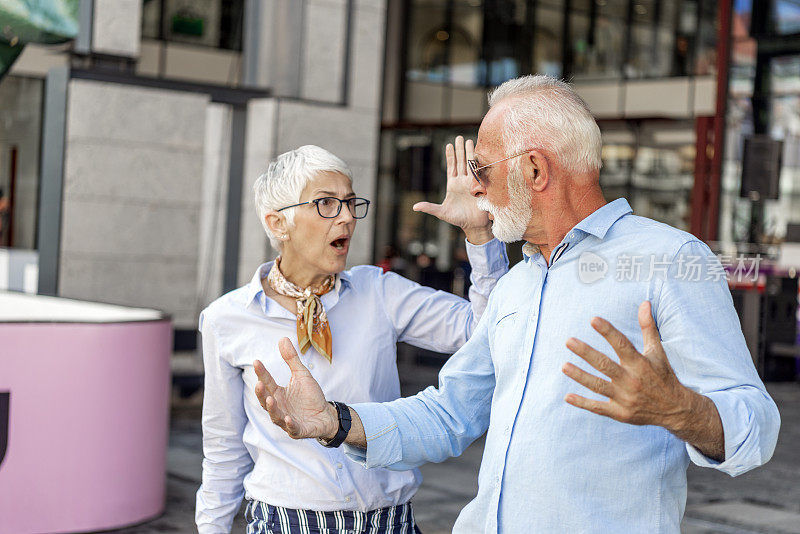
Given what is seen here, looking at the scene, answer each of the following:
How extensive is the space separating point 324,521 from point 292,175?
885 mm

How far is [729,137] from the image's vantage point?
63.3 feet

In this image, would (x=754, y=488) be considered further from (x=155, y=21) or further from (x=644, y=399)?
(x=155, y=21)

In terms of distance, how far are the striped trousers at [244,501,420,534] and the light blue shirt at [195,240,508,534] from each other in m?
0.02

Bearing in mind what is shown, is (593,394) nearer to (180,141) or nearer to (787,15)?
(180,141)

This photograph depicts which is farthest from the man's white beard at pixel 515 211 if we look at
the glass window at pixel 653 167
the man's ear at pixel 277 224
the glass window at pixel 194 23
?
the glass window at pixel 194 23

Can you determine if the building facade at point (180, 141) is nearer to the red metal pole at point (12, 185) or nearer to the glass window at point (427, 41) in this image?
the red metal pole at point (12, 185)

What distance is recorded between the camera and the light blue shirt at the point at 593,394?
181 centimetres

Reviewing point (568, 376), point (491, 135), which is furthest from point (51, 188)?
point (568, 376)

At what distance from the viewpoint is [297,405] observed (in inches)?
85.0

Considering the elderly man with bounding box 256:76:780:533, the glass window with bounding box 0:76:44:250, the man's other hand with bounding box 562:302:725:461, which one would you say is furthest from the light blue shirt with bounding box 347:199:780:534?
the glass window with bounding box 0:76:44:250

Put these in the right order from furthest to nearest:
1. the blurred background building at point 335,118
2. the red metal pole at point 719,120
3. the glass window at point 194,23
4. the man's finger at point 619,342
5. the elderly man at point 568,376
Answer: the glass window at point 194,23
the red metal pole at point 719,120
the blurred background building at point 335,118
the elderly man at point 568,376
the man's finger at point 619,342

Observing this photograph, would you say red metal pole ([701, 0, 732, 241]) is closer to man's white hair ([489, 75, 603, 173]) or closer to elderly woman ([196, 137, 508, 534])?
elderly woman ([196, 137, 508, 534])

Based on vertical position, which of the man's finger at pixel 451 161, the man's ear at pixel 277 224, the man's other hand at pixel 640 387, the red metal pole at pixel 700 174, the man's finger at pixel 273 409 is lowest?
the man's finger at pixel 273 409

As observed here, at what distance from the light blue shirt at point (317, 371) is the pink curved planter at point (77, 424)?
2.27 meters
